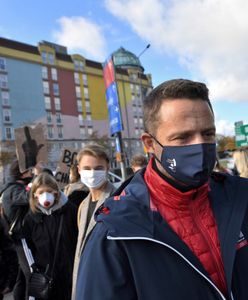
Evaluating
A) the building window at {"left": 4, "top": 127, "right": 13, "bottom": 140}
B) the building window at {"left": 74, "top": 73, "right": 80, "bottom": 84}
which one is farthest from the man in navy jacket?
the building window at {"left": 74, "top": 73, "right": 80, "bottom": 84}

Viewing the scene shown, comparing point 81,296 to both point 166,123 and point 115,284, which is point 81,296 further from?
point 166,123

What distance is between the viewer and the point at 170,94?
64.6 inches

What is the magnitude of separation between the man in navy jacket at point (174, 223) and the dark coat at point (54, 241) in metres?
→ 2.20

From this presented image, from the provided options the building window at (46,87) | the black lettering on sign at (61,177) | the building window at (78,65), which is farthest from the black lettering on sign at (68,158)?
the building window at (78,65)

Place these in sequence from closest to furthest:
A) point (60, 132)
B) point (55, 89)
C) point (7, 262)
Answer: point (7, 262) < point (60, 132) < point (55, 89)

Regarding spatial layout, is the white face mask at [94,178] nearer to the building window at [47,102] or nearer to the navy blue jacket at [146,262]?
the navy blue jacket at [146,262]

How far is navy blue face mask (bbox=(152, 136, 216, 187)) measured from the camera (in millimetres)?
1643

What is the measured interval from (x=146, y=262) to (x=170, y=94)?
723 mm

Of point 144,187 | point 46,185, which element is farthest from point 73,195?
point 144,187

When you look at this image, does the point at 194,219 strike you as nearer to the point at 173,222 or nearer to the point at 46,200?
the point at 173,222

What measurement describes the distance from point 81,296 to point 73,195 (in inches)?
138

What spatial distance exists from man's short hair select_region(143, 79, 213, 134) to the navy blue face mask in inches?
6.2

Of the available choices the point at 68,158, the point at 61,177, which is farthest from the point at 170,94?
the point at 68,158

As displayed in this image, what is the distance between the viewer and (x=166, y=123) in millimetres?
1646
